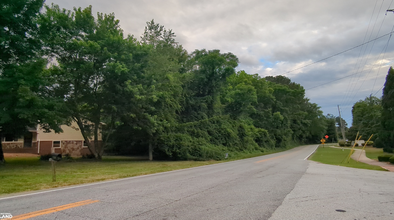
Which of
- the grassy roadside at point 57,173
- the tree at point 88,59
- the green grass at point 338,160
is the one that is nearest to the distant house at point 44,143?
the tree at point 88,59

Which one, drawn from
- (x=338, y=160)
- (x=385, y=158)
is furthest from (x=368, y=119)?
(x=385, y=158)

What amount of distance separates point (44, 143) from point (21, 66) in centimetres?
1986

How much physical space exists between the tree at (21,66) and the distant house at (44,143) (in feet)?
50.6

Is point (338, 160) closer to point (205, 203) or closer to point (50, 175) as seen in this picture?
point (205, 203)

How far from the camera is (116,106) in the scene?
21.8 metres

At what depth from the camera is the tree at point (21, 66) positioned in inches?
591

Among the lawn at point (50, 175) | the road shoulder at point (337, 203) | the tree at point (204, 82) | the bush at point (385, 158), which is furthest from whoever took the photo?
the tree at point (204, 82)

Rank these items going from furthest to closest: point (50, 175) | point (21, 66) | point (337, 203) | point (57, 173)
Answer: point (21, 66), point (57, 173), point (50, 175), point (337, 203)

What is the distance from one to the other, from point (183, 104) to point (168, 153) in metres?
11.4

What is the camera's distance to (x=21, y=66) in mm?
15625

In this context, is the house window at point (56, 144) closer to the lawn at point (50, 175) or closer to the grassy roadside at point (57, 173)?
the grassy roadside at point (57, 173)

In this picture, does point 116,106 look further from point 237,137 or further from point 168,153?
point 237,137

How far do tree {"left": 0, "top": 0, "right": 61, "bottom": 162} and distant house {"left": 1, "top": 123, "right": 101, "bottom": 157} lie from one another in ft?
50.6

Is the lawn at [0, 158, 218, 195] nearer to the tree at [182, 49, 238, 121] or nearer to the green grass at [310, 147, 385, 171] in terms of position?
the green grass at [310, 147, 385, 171]
